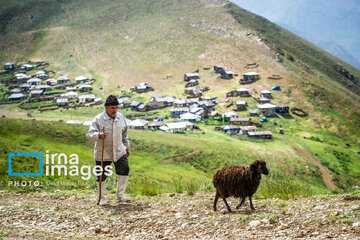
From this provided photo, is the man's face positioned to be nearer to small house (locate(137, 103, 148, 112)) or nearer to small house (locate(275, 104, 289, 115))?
small house (locate(275, 104, 289, 115))

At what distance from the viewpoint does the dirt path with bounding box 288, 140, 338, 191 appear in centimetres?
4194

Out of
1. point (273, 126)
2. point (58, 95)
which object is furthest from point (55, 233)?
point (58, 95)

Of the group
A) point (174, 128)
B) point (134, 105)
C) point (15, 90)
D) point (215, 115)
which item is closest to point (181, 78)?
point (134, 105)

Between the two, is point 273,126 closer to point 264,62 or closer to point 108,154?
point 264,62

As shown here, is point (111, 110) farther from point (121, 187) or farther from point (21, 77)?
point (21, 77)

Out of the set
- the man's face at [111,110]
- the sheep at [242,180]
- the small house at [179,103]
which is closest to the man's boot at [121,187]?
the man's face at [111,110]

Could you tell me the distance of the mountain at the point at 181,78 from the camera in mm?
34312

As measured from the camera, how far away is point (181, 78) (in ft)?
328

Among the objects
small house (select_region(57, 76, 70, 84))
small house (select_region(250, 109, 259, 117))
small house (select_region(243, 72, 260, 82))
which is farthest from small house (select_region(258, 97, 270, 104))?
small house (select_region(57, 76, 70, 84))

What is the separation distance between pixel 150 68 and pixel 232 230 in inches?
4178

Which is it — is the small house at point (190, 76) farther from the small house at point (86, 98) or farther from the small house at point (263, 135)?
the small house at point (263, 135)

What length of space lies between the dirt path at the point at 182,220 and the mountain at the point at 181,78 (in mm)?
1763

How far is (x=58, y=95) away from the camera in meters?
93.8

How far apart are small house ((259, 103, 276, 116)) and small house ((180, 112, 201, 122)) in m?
16.6
